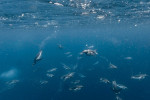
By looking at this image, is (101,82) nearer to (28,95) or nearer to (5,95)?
(28,95)

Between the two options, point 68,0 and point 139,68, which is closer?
point 68,0

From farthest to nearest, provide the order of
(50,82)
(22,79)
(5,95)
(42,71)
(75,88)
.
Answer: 1. (42,71)
2. (22,79)
3. (50,82)
4. (5,95)
5. (75,88)

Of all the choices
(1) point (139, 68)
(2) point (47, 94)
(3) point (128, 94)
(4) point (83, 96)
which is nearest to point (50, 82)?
(2) point (47, 94)

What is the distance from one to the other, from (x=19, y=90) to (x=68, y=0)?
11834 mm

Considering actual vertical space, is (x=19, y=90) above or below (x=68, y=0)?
below

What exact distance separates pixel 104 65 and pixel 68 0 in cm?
1294

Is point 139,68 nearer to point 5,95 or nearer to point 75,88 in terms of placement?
point 75,88

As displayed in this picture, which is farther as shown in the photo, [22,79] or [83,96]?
[22,79]

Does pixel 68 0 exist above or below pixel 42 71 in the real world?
above

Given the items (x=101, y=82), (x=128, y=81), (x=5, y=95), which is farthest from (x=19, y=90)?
(x=128, y=81)

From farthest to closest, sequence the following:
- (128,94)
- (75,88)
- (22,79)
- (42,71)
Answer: (42,71) < (22,79) < (75,88) < (128,94)

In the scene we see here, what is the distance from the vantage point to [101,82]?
57.3ft

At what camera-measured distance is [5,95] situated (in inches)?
666

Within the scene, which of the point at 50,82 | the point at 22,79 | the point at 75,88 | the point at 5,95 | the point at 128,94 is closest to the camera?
the point at 128,94
